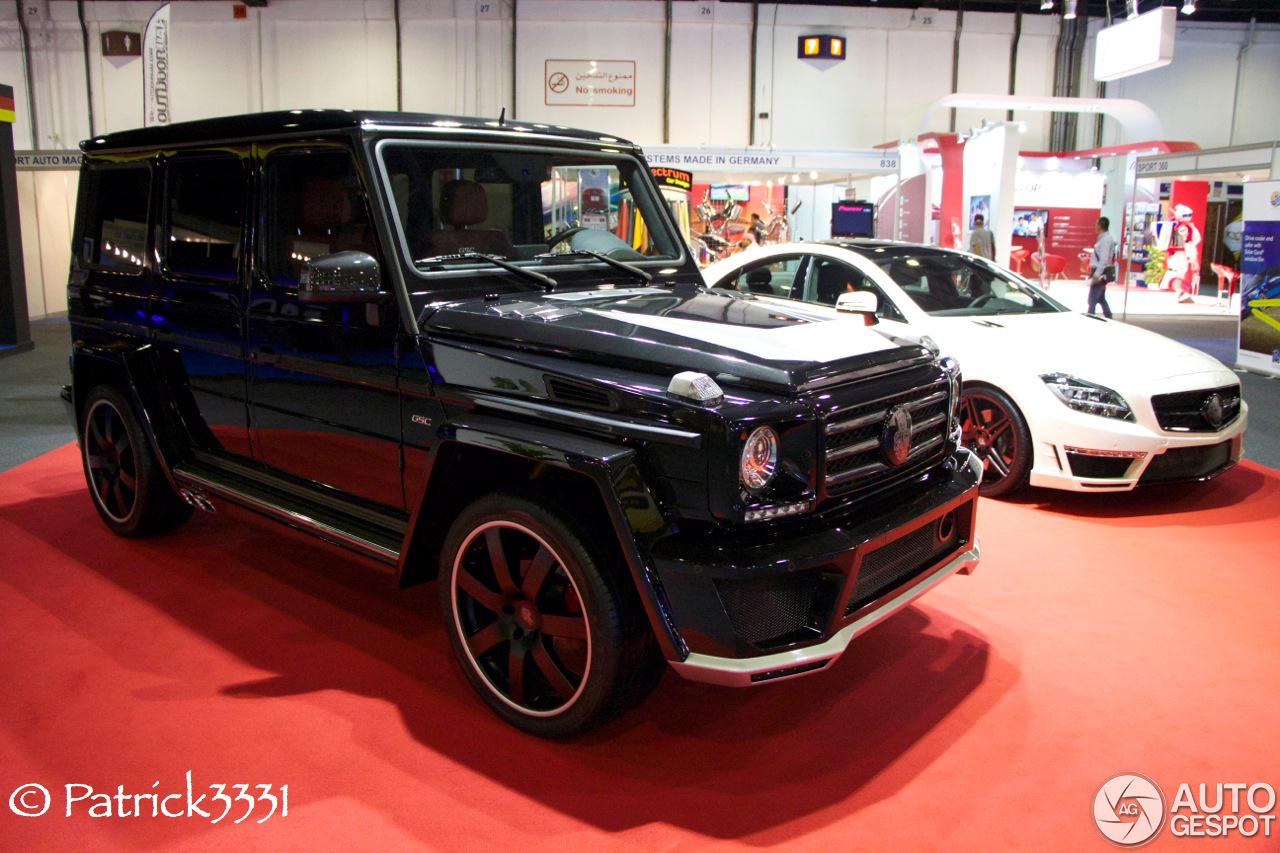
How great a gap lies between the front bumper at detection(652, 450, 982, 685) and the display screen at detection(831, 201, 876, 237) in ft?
48.0

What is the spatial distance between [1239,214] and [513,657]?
995 inches

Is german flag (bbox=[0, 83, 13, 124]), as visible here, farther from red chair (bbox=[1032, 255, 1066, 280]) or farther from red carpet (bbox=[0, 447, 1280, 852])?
red chair (bbox=[1032, 255, 1066, 280])

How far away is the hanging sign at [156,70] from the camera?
834 centimetres

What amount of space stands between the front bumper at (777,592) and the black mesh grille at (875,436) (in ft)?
0.39

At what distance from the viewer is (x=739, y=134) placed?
1980 centimetres

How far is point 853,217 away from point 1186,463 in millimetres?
12272

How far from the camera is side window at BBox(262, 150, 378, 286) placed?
3143 mm

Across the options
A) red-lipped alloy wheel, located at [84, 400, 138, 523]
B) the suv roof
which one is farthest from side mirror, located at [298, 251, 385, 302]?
red-lipped alloy wheel, located at [84, 400, 138, 523]

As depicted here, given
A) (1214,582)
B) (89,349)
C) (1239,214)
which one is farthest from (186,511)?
(1239,214)

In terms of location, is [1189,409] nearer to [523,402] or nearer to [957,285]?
[957,285]

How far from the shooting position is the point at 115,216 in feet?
13.9

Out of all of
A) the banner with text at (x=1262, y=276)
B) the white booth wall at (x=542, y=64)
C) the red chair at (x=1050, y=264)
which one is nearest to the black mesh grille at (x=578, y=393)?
the banner with text at (x=1262, y=276)

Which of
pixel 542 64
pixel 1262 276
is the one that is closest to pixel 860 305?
pixel 1262 276

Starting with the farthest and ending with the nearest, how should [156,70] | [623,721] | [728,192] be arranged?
[728,192], [156,70], [623,721]
